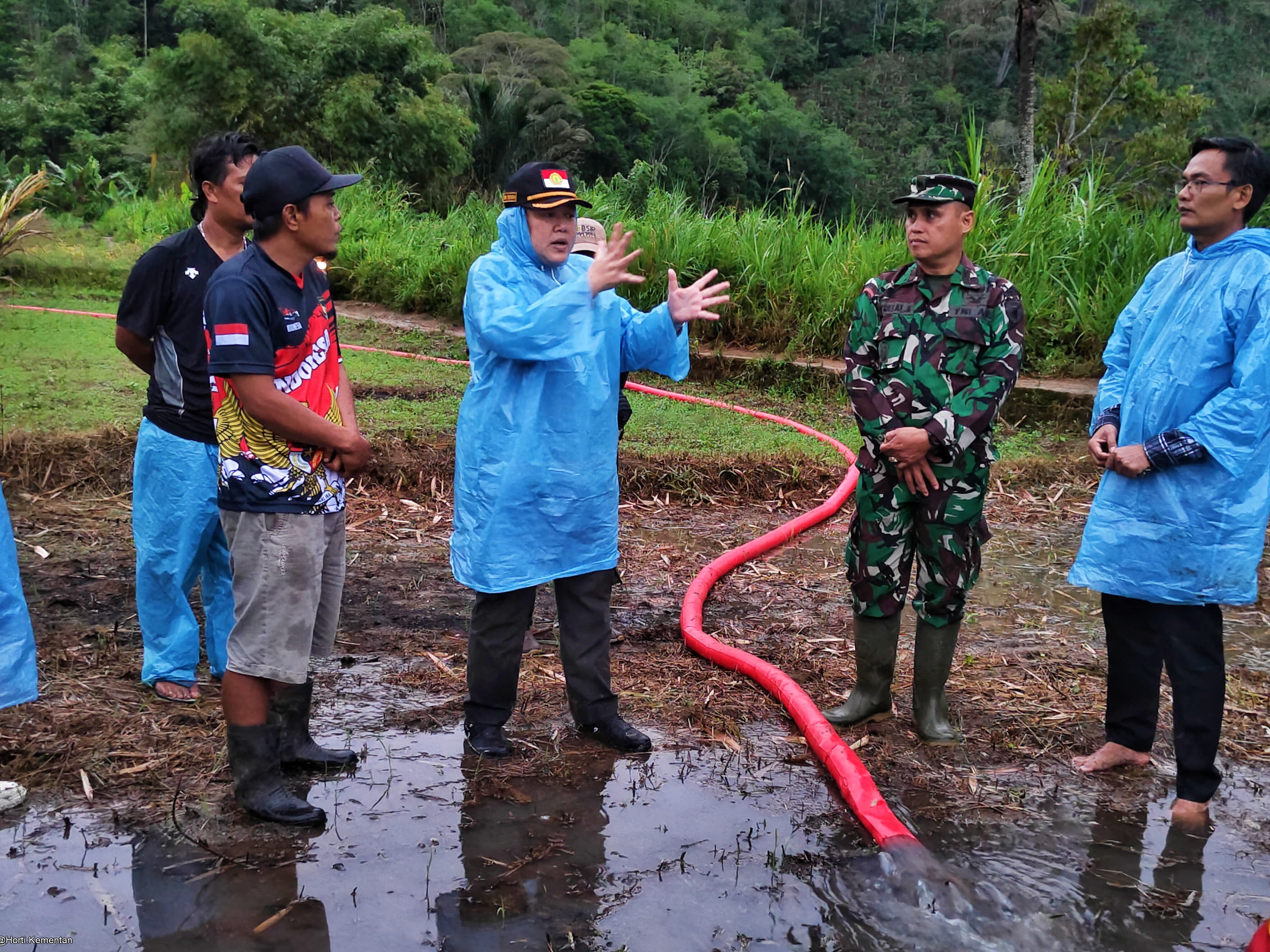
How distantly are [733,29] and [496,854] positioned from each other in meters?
71.1

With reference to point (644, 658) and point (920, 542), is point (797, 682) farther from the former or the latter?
point (920, 542)

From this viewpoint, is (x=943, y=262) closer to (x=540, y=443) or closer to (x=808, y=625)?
(x=540, y=443)

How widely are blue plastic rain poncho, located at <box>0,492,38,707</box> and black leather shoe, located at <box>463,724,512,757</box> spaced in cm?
134

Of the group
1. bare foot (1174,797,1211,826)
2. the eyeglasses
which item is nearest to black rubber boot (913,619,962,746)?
bare foot (1174,797,1211,826)

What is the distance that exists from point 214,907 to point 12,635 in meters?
1.15

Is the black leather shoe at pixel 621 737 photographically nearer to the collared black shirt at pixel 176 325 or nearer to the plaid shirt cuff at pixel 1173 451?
the collared black shirt at pixel 176 325

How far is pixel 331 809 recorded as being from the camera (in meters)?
3.32

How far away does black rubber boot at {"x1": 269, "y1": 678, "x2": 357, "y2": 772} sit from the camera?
340 cm

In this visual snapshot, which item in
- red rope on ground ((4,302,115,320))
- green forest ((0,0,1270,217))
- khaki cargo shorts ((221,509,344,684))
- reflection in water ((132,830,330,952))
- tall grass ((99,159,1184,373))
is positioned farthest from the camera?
green forest ((0,0,1270,217))

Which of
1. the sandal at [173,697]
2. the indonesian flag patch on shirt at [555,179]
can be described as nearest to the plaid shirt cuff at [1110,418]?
the indonesian flag patch on shirt at [555,179]

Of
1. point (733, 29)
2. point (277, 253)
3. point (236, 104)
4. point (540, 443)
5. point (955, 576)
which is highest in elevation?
point (733, 29)

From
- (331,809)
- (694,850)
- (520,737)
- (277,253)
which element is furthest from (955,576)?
(277,253)

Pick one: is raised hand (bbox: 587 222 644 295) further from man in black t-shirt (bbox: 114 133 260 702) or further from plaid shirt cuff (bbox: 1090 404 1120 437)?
plaid shirt cuff (bbox: 1090 404 1120 437)

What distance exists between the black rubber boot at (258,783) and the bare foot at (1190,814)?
258 cm
